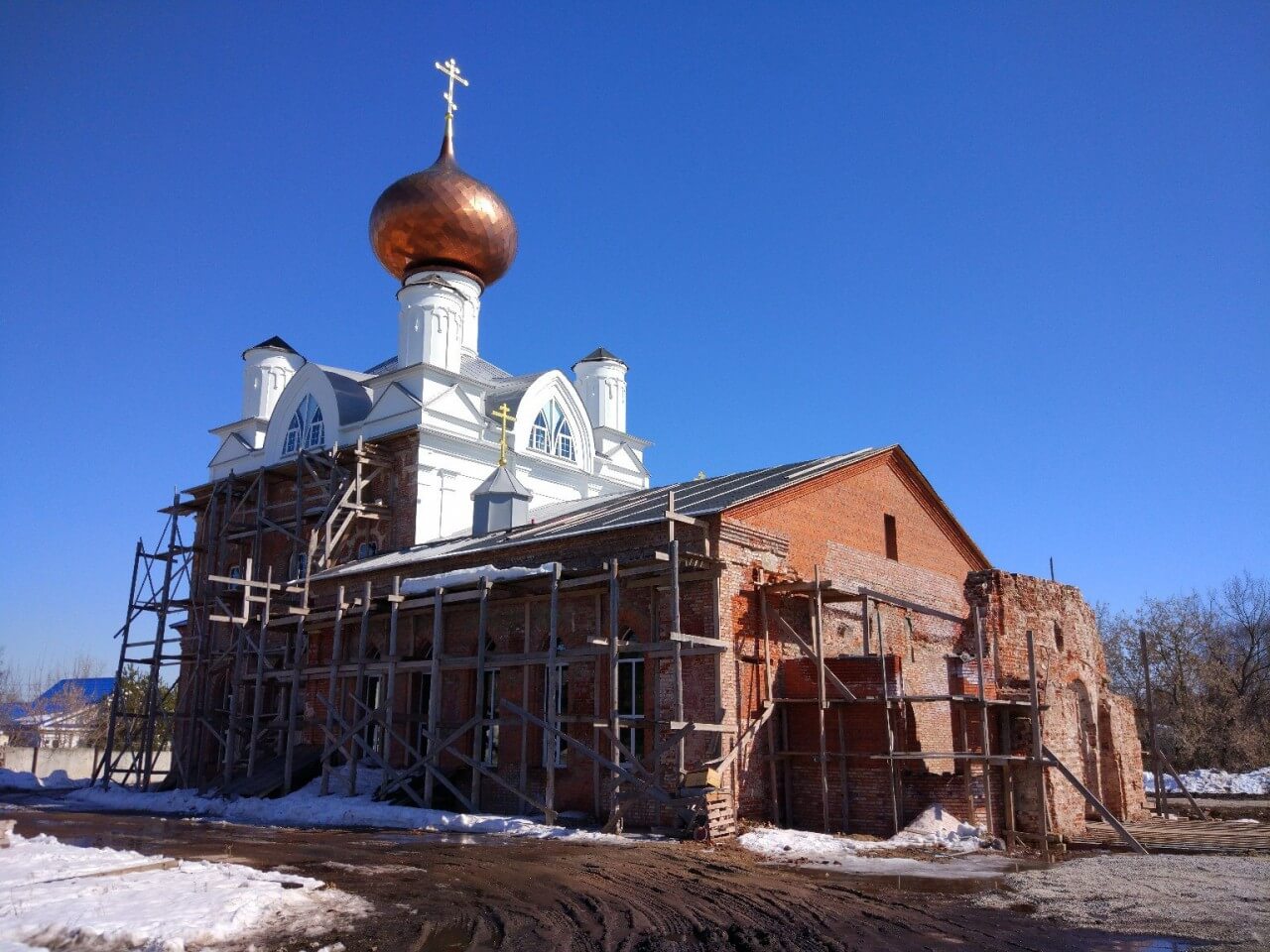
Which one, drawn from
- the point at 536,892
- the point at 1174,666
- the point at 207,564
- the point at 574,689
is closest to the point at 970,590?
the point at 574,689

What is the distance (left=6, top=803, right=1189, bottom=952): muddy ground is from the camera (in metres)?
7.07

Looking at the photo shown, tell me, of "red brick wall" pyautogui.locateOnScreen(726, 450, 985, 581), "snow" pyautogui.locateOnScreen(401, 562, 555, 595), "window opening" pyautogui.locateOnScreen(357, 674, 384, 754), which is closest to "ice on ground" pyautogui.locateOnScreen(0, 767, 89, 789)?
"window opening" pyautogui.locateOnScreen(357, 674, 384, 754)

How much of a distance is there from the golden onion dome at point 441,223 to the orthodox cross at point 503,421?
4763mm

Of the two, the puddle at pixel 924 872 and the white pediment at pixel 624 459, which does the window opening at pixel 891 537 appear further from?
the white pediment at pixel 624 459

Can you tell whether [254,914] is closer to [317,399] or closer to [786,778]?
[786,778]

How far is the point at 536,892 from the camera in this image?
8.93 metres

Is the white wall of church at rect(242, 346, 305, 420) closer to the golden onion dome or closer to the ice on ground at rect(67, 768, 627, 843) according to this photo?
the golden onion dome

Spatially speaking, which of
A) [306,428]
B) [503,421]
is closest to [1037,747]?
[503,421]

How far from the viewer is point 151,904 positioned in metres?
7.65

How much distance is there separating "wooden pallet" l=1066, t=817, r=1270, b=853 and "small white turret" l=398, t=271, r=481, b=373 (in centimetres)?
1746

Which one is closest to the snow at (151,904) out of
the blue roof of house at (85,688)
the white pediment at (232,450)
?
the white pediment at (232,450)

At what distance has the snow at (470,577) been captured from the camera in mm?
16062

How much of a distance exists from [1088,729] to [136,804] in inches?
689

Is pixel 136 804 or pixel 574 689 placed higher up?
pixel 574 689
